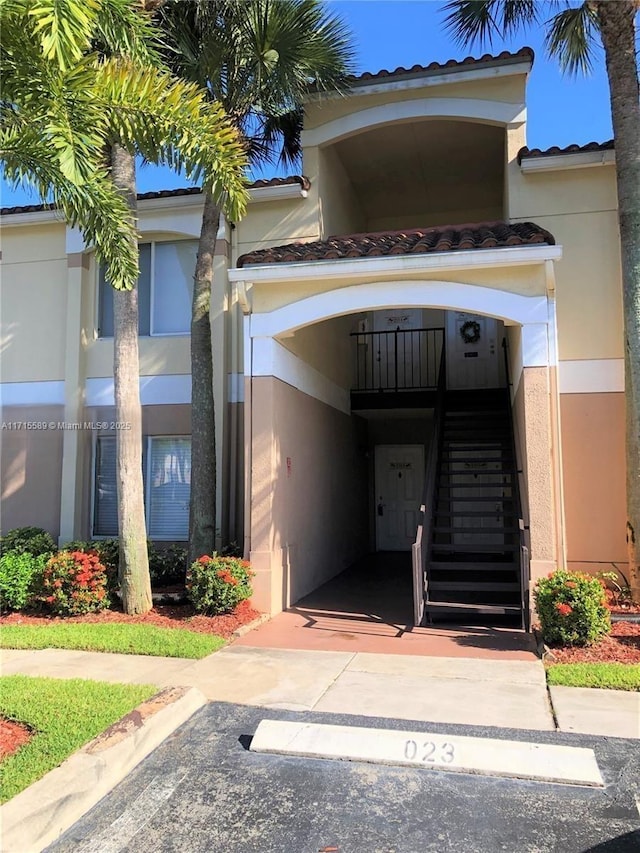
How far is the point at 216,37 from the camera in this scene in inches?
344

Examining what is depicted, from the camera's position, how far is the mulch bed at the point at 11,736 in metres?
4.13

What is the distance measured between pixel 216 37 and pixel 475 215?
684 centimetres

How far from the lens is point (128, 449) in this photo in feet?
26.8

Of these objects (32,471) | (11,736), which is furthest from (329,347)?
(11,736)

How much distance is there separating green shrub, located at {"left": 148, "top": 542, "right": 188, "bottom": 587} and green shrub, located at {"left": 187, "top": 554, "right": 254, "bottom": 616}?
1.51m

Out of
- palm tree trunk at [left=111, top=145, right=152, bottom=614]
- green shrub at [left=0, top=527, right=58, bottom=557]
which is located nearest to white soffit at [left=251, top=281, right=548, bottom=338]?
palm tree trunk at [left=111, top=145, right=152, bottom=614]

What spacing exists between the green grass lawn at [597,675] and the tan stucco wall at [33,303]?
9.25 metres

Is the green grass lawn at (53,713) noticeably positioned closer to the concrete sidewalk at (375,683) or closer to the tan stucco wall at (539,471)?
the concrete sidewalk at (375,683)

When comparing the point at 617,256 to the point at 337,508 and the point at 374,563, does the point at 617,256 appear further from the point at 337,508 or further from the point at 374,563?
the point at 374,563

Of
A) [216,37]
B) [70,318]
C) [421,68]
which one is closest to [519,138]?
[421,68]

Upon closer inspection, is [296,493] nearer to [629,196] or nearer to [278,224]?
[278,224]

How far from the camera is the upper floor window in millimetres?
11062

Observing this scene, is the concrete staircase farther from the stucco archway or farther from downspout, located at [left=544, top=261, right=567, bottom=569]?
the stucco archway

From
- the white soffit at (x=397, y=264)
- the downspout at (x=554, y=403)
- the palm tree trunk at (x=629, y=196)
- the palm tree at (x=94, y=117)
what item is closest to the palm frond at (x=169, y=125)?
the palm tree at (x=94, y=117)
